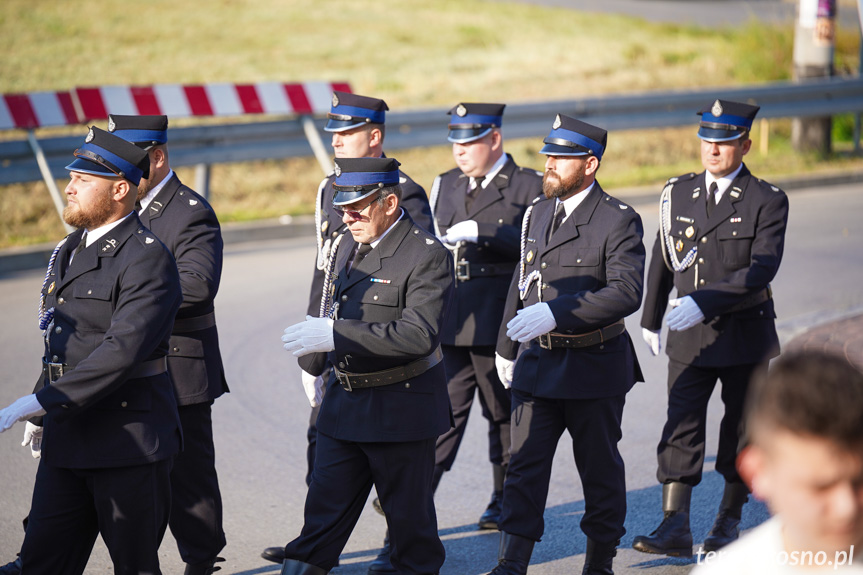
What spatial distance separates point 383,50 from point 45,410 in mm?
21094

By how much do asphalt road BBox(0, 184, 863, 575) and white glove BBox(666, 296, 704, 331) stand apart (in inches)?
43.8

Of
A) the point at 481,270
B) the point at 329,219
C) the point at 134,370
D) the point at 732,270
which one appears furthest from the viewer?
the point at 481,270

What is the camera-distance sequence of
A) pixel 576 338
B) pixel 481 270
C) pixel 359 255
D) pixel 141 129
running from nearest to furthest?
pixel 359 255 → pixel 576 338 → pixel 141 129 → pixel 481 270

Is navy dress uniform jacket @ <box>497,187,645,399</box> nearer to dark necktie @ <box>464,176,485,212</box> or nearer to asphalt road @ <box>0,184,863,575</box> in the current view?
asphalt road @ <box>0,184,863,575</box>

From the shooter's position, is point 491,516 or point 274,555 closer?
point 274,555

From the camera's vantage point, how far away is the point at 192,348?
471cm

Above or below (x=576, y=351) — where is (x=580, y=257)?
above

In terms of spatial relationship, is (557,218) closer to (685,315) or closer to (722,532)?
(685,315)

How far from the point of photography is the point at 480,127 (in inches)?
236

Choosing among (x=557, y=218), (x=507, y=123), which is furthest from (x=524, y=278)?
(x=507, y=123)

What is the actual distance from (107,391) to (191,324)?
116 centimetres

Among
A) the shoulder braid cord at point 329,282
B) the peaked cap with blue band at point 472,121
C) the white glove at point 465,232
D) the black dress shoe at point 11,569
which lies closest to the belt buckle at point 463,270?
the white glove at point 465,232

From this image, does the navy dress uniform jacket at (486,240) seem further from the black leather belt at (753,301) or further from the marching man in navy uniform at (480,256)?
the black leather belt at (753,301)

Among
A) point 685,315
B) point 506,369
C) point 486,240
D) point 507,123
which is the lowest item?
point 507,123
